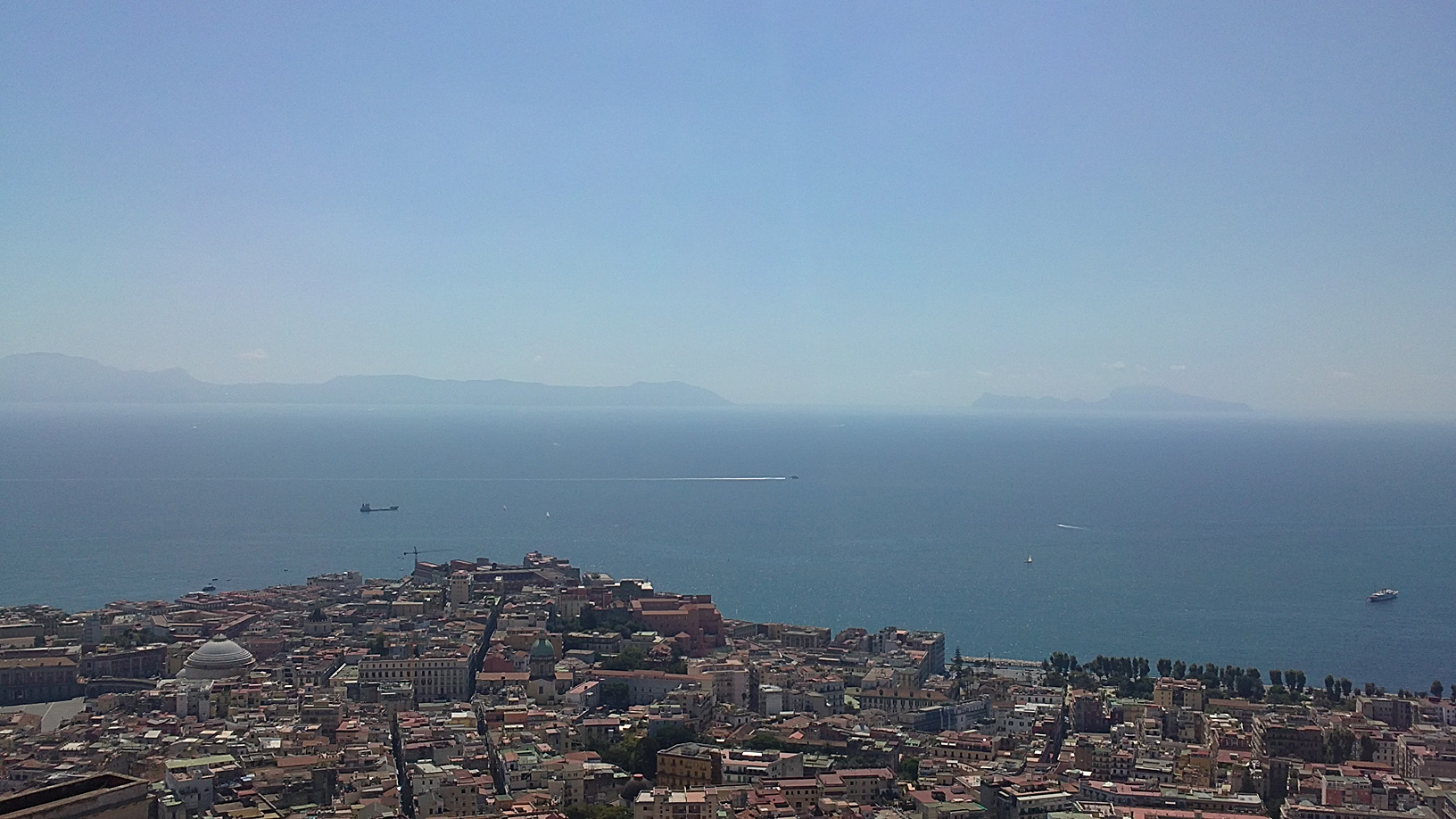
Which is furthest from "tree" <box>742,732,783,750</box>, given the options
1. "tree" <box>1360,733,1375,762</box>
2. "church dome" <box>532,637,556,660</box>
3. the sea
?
the sea

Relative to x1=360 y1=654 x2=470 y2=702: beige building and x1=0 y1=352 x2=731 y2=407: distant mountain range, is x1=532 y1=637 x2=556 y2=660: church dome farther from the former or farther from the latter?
x1=0 y1=352 x2=731 y2=407: distant mountain range

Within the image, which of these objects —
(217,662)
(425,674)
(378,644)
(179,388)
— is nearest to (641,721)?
(425,674)

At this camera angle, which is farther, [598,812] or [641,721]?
[641,721]

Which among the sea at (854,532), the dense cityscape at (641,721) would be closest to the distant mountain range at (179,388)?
the sea at (854,532)

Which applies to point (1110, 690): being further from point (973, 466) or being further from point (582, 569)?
point (973, 466)

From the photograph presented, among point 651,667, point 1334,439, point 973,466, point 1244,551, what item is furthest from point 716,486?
point 1334,439

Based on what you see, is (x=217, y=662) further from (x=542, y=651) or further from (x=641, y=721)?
(x=641, y=721)
